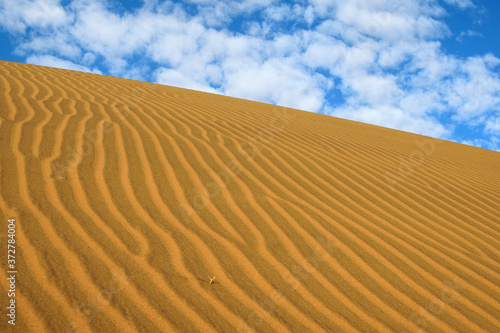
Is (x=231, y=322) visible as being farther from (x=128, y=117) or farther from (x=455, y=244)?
(x=128, y=117)

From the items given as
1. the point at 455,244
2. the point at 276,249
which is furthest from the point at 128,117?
the point at 455,244

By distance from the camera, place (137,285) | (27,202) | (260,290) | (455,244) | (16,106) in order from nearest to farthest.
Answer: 1. (137,285)
2. (260,290)
3. (27,202)
4. (455,244)
5. (16,106)

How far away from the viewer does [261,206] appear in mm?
2902

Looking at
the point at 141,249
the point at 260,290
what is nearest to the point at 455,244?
the point at 260,290

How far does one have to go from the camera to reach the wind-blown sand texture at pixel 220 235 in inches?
69.1

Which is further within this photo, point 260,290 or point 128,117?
point 128,117

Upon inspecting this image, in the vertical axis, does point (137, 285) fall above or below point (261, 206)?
below

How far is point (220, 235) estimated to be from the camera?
2391 millimetres

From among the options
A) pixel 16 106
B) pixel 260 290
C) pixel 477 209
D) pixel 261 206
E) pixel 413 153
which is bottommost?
pixel 260 290

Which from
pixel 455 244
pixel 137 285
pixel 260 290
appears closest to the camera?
pixel 137 285

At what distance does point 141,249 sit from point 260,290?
30.2 inches

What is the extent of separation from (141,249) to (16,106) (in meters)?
3.14

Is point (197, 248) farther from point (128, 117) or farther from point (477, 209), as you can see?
point (477, 209)

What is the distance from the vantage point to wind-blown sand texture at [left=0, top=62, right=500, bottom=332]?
1756 millimetres
